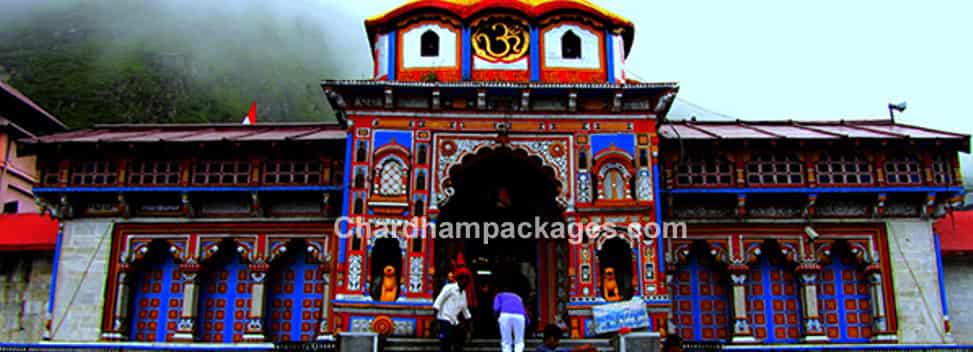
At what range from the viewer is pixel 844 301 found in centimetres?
2034

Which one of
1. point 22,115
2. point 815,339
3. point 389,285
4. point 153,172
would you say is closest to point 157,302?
point 153,172

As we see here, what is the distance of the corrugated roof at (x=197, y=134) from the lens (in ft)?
66.5

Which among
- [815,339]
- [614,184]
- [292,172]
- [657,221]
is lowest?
[815,339]

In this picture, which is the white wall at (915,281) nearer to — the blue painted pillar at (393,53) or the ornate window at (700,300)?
the ornate window at (700,300)

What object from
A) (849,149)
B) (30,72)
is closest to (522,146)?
Result: (849,149)

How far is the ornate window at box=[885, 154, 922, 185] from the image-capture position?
20.4 m

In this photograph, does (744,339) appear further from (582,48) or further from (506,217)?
(582,48)

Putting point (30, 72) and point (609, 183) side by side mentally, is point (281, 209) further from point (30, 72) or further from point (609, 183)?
point (30, 72)

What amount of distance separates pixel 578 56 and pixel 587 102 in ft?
4.93

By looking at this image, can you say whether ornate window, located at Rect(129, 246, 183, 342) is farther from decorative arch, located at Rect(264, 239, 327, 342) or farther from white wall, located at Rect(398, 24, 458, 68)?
white wall, located at Rect(398, 24, 458, 68)

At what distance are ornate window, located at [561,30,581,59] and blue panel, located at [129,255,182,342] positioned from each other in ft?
35.8

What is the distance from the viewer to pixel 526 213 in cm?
2092

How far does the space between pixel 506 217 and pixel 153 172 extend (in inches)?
347

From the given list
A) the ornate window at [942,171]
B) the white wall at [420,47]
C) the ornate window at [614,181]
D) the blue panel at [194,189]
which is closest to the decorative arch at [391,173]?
the blue panel at [194,189]
